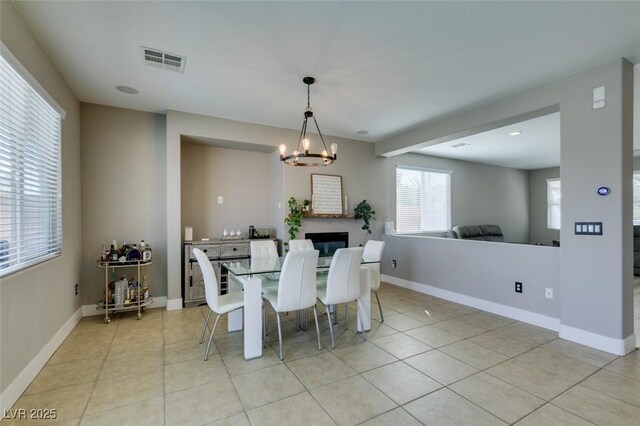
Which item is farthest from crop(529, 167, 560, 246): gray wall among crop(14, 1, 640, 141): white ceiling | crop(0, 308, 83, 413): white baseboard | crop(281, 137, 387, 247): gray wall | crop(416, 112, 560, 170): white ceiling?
crop(0, 308, 83, 413): white baseboard

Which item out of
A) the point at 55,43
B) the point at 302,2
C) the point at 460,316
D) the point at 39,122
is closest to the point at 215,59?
the point at 302,2

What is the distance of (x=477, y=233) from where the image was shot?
270 inches

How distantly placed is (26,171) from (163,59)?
1.41 meters

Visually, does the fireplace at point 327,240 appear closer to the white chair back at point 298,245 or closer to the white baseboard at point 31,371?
the white chair back at point 298,245

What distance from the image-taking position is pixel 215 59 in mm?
2686

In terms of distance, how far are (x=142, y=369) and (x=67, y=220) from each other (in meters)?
1.86

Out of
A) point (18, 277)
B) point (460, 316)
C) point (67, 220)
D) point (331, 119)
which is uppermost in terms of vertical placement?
point (331, 119)

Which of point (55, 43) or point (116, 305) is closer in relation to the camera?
point (55, 43)

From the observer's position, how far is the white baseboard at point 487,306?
3275mm

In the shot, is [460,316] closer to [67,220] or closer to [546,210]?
[67,220]

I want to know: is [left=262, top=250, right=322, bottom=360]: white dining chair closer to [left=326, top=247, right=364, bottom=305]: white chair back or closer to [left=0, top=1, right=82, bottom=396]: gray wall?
[left=326, top=247, right=364, bottom=305]: white chair back

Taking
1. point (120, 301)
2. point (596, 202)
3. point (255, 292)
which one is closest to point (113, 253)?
point (120, 301)

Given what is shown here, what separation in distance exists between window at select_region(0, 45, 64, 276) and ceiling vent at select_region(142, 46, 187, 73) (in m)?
0.85

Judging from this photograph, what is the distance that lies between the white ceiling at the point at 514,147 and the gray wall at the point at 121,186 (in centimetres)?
481
